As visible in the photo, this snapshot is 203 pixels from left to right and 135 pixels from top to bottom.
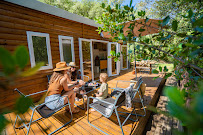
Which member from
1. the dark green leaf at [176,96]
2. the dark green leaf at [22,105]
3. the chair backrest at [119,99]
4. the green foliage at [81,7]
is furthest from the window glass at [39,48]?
the green foliage at [81,7]

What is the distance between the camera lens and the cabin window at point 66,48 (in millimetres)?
4238

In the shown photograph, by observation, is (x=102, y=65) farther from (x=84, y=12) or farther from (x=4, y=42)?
(x=84, y=12)

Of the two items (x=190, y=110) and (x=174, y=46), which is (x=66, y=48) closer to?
(x=174, y=46)

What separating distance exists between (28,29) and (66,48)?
4.82ft

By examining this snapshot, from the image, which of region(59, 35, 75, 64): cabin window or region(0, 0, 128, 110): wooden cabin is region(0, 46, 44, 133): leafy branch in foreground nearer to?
region(0, 0, 128, 110): wooden cabin

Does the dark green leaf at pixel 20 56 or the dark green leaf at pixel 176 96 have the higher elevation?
the dark green leaf at pixel 20 56

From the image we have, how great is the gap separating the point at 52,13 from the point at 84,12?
1472cm

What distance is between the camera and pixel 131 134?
2166mm

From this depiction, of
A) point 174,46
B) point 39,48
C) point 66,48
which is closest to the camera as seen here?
point 174,46

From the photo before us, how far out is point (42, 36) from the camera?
3711 millimetres

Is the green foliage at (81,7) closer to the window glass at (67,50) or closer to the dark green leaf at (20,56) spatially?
the window glass at (67,50)

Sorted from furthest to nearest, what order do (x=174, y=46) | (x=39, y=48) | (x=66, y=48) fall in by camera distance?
(x=66, y=48), (x=39, y=48), (x=174, y=46)

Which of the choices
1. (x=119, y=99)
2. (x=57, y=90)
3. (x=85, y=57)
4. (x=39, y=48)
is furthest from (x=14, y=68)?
(x=85, y=57)

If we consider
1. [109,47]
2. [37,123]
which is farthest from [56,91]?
[109,47]
